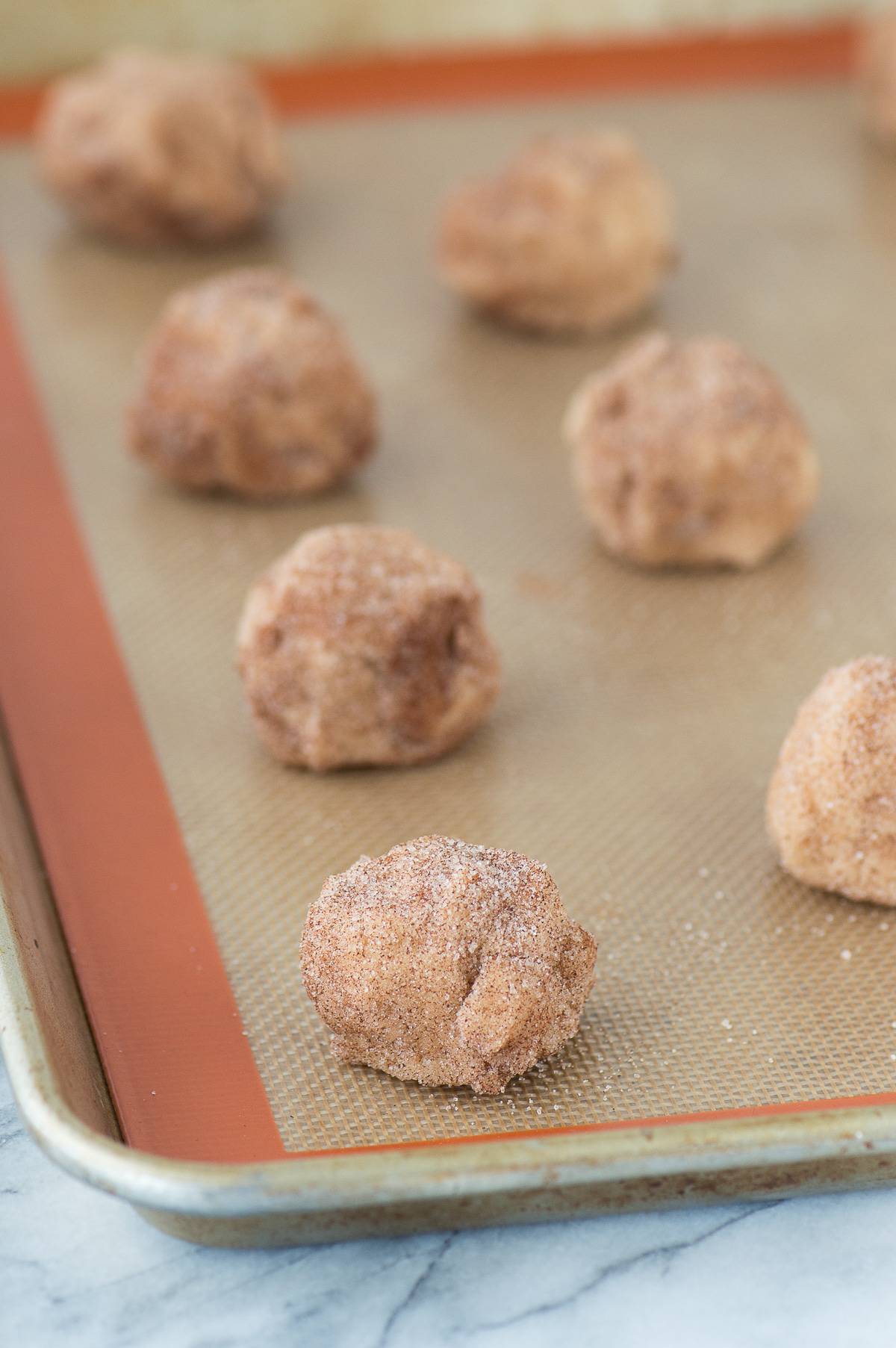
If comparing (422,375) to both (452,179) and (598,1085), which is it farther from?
(598,1085)

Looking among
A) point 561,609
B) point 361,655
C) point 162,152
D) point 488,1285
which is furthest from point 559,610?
point 162,152

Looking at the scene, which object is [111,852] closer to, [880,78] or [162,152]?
[162,152]

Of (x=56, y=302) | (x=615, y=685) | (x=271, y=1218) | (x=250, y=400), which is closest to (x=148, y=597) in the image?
(x=250, y=400)

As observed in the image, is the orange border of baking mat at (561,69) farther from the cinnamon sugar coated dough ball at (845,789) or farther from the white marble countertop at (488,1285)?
the white marble countertop at (488,1285)

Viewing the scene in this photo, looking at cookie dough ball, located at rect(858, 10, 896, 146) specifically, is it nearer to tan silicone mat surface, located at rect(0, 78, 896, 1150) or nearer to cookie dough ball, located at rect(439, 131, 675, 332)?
tan silicone mat surface, located at rect(0, 78, 896, 1150)

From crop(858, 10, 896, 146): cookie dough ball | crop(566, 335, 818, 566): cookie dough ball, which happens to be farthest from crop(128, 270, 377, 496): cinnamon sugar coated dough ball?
crop(858, 10, 896, 146): cookie dough ball

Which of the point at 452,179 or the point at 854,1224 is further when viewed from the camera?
the point at 452,179

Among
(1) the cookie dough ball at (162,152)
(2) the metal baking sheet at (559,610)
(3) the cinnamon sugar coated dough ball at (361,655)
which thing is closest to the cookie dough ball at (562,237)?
(2) the metal baking sheet at (559,610)
